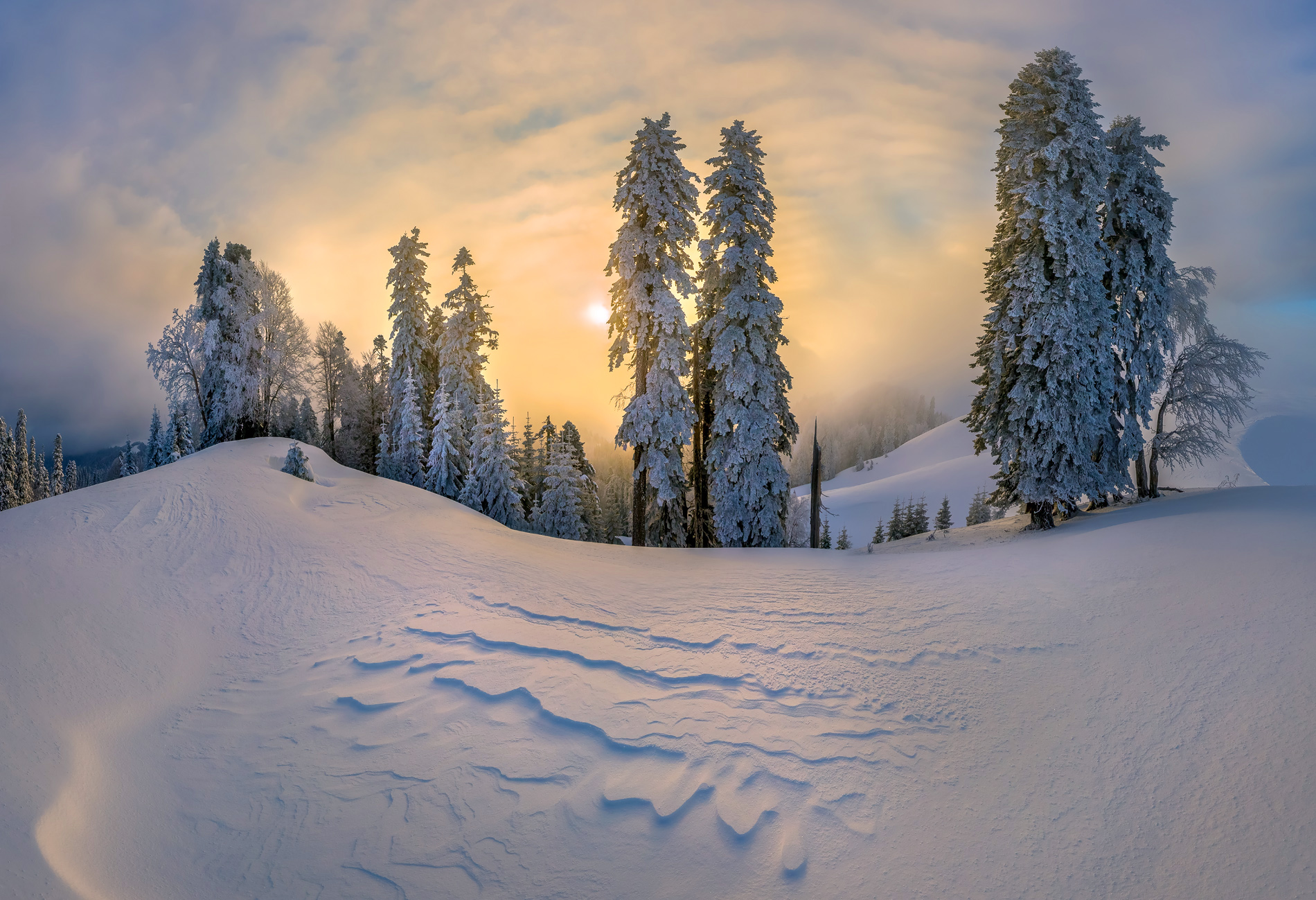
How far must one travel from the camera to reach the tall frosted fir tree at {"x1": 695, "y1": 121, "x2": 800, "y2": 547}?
19422 millimetres

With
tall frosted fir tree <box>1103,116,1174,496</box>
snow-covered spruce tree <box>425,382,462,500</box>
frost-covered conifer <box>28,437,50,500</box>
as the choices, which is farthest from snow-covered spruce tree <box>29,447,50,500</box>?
tall frosted fir tree <box>1103,116,1174,496</box>

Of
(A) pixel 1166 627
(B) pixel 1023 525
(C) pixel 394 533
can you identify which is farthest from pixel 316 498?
(B) pixel 1023 525

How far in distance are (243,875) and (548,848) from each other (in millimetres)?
2438

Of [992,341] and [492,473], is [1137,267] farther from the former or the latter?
[492,473]

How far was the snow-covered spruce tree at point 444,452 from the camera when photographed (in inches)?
1147

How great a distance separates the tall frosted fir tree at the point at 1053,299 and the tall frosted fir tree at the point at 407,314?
27.2 meters

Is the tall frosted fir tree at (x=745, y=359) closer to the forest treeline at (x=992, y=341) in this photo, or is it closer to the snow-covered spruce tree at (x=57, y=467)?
the forest treeline at (x=992, y=341)

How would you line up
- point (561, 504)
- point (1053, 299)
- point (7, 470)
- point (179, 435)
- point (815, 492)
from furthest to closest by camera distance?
point (7, 470), point (561, 504), point (179, 435), point (815, 492), point (1053, 299)

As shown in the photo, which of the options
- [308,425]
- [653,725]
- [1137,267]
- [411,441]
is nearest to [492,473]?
[411,441]

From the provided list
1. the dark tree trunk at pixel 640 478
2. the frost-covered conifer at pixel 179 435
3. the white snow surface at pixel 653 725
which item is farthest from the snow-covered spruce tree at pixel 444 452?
the white snow surface at pixel 653 725

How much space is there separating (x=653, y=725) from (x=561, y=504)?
25903 millimetres

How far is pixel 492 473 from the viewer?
2938cm

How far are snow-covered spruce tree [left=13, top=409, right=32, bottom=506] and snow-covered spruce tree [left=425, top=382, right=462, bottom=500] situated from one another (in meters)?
47.2

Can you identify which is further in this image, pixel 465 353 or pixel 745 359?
pixel 465 353
